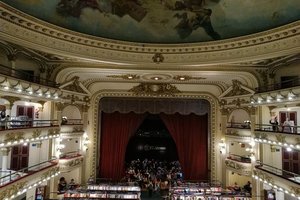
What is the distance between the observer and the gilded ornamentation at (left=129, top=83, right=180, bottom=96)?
1729cm

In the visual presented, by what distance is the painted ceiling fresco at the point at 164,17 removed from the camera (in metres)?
11.0

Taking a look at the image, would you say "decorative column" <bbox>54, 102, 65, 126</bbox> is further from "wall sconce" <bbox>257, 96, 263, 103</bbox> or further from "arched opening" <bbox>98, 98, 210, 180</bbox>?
"wall sconce" <bbox>257, 96, 263, 103</bbox>

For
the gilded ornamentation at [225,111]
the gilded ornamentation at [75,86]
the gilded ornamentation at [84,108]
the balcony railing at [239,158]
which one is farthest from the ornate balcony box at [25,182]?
the gilded ornamentation at [225,111]

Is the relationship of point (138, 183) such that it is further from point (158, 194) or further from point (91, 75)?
point (91, 75)

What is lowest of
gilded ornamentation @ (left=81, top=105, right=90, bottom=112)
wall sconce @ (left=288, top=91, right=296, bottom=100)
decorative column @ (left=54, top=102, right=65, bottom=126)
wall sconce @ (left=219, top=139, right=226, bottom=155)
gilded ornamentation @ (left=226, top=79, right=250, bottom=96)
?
wall sconce @ (left=219, top=139, right=226, bottom=155)

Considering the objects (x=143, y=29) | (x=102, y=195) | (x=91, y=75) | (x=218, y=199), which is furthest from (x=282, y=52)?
(x=102, y=195)

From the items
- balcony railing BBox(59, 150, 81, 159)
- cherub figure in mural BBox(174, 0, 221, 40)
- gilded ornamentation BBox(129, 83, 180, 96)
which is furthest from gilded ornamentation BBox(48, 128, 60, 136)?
cherub figure in mural BBox(174, 0, 221, 40)

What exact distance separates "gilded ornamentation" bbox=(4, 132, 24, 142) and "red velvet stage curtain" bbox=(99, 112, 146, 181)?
28.5 ft

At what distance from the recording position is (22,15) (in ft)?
31.9

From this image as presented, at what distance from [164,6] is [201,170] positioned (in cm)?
1206

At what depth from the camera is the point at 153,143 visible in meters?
21.3

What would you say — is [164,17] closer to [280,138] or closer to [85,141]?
[280,138]

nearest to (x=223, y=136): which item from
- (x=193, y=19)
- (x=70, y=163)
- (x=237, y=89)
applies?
(x=237, y=89)

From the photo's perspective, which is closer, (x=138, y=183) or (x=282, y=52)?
(x=282, y=52)
